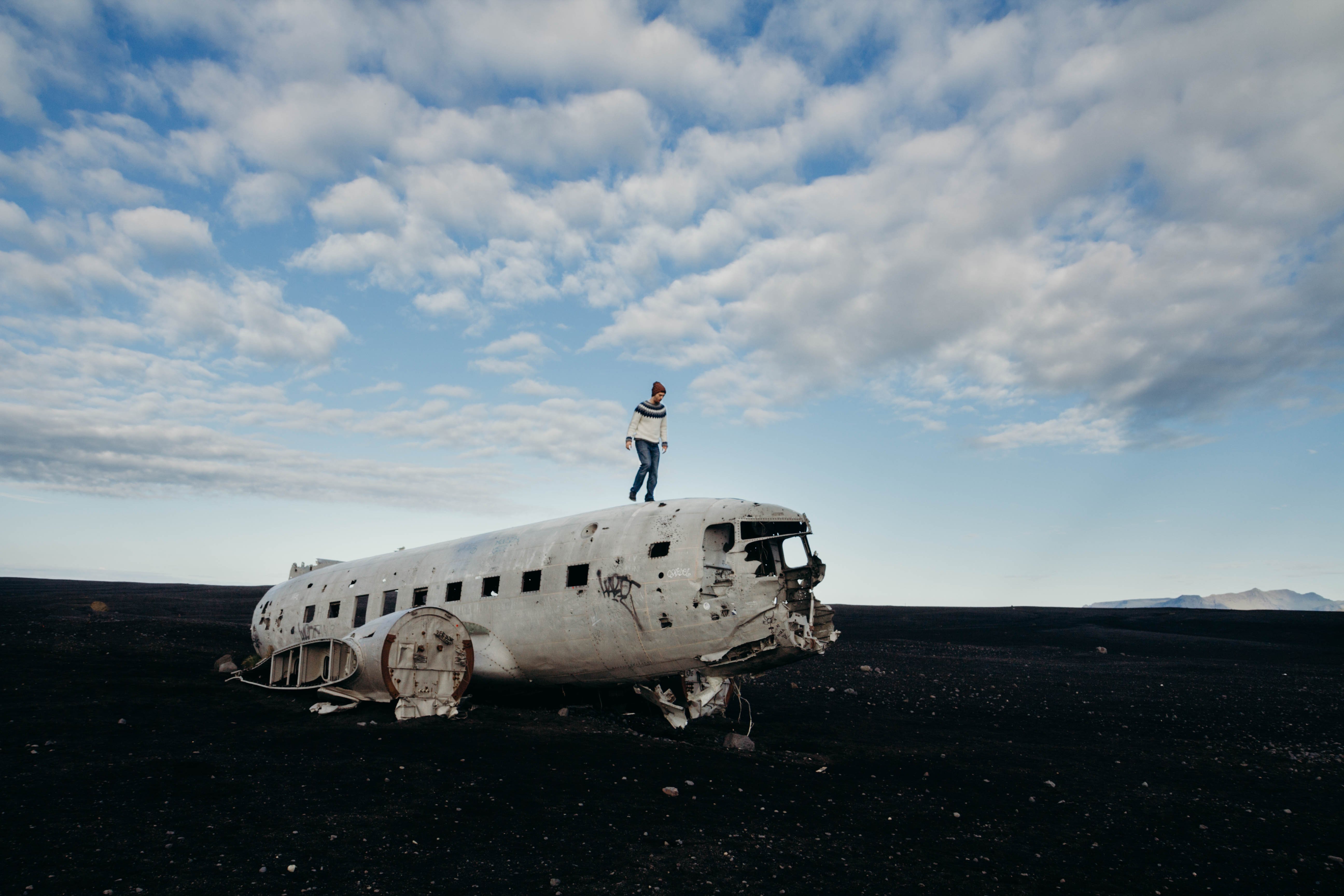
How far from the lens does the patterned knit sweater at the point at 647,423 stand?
1622 cm

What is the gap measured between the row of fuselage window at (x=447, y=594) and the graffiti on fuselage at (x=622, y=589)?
0.51 m

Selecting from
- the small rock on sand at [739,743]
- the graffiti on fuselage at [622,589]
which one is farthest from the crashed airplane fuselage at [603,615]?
the small rock on sand at [739,743]

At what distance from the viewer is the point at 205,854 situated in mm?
7543

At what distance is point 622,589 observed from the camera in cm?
1314

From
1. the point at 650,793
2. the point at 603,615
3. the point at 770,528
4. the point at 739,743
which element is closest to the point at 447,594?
the point at 603,615

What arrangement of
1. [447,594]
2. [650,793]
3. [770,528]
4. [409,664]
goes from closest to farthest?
[650,793] < [770,528] < [409,664] < [447,594]

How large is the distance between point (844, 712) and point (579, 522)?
9.82 meters

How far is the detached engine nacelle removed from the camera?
1416cm

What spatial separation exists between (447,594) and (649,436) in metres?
6.33

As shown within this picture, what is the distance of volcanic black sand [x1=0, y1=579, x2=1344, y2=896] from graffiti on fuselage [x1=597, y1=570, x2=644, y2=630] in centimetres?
262

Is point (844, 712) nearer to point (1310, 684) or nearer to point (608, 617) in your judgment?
point (608, 617)

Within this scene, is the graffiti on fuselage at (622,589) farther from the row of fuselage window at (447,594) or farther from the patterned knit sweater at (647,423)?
the patterned knit sweater at (647,423)

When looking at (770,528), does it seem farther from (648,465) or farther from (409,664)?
(409,664)

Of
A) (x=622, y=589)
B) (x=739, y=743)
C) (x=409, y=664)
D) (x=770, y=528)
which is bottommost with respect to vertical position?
(x=739, y=743)
